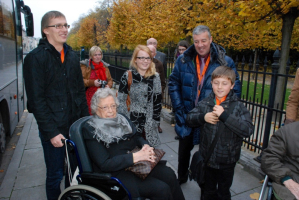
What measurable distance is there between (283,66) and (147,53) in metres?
5.37

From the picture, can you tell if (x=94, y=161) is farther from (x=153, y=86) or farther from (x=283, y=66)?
(x=283, y=66)

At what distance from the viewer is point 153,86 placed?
10.2ft

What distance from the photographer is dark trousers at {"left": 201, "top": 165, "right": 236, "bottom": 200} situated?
233 cm

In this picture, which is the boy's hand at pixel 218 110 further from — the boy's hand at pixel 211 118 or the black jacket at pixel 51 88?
the black jacket at pixel 51 88

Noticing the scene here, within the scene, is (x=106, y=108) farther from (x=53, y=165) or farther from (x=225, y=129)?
(x=225, y=129)

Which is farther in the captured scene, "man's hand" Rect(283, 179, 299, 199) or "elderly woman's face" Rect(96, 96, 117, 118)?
"elderly woman's face" Rect(96, 96, 117, 118)

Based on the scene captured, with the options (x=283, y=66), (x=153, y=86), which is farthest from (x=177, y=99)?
(x=283, y=66)

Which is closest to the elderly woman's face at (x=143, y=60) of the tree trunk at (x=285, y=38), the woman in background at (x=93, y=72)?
the woman in background at (x=93, y=72)

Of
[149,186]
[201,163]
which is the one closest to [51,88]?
[149,186]

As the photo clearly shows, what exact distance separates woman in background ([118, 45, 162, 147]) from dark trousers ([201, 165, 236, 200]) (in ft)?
3.18

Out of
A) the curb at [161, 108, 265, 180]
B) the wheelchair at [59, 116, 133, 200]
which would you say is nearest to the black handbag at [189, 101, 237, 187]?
the wheelchair at [59, 116, 133, 200]

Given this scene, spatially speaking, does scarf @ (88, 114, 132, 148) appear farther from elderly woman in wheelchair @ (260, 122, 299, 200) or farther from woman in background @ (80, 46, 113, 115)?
woman in background @ (80, 46, 113, 115)

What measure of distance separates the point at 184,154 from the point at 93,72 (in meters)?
2.89

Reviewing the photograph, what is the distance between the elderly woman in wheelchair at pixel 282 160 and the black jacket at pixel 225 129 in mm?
263
